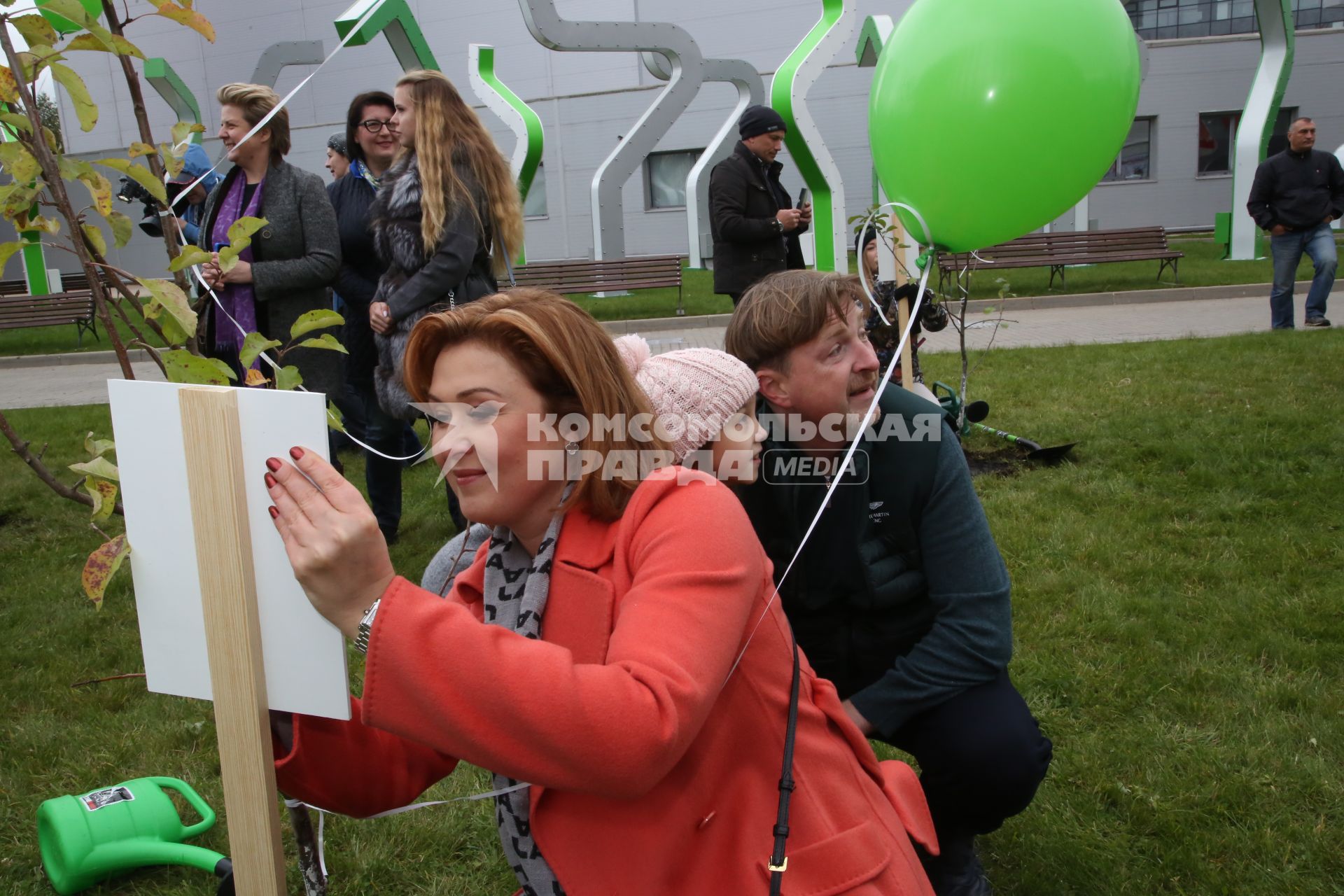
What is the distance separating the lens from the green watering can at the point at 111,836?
7.71 ft

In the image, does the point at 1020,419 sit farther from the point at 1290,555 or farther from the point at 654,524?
the point at 654,524

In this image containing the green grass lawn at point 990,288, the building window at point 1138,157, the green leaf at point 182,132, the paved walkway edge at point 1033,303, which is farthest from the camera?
the building window at point 1138,157

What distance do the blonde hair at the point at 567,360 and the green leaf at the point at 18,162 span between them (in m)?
0.62

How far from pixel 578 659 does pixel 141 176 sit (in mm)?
936

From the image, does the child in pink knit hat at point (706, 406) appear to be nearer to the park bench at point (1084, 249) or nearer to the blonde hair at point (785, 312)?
the blonde hair at point (785, 312)

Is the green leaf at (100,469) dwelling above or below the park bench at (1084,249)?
above

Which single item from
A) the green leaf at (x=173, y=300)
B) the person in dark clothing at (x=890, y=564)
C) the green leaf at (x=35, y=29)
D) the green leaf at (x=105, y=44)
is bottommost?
the person in dark clothing at (x=890, y=564)

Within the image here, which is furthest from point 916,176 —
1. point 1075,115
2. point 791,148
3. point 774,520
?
point 791,148

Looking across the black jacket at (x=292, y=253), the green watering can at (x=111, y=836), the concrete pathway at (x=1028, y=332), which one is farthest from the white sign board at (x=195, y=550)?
the concrete pathway at (x=1028, y=332)

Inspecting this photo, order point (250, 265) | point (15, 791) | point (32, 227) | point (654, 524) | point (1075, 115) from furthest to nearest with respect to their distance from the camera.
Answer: point (250, 265)
point (15, 791)
point (1075, 115)
point (32, 227)
point (654, 524)

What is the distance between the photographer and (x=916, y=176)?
279cm

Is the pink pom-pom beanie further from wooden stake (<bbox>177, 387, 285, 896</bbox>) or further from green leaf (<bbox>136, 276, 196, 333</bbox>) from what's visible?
wooden stake (<bbox>177, 387, 285, 896</bbox>)

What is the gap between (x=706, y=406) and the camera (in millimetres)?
1819

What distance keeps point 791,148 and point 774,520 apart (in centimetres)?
985
